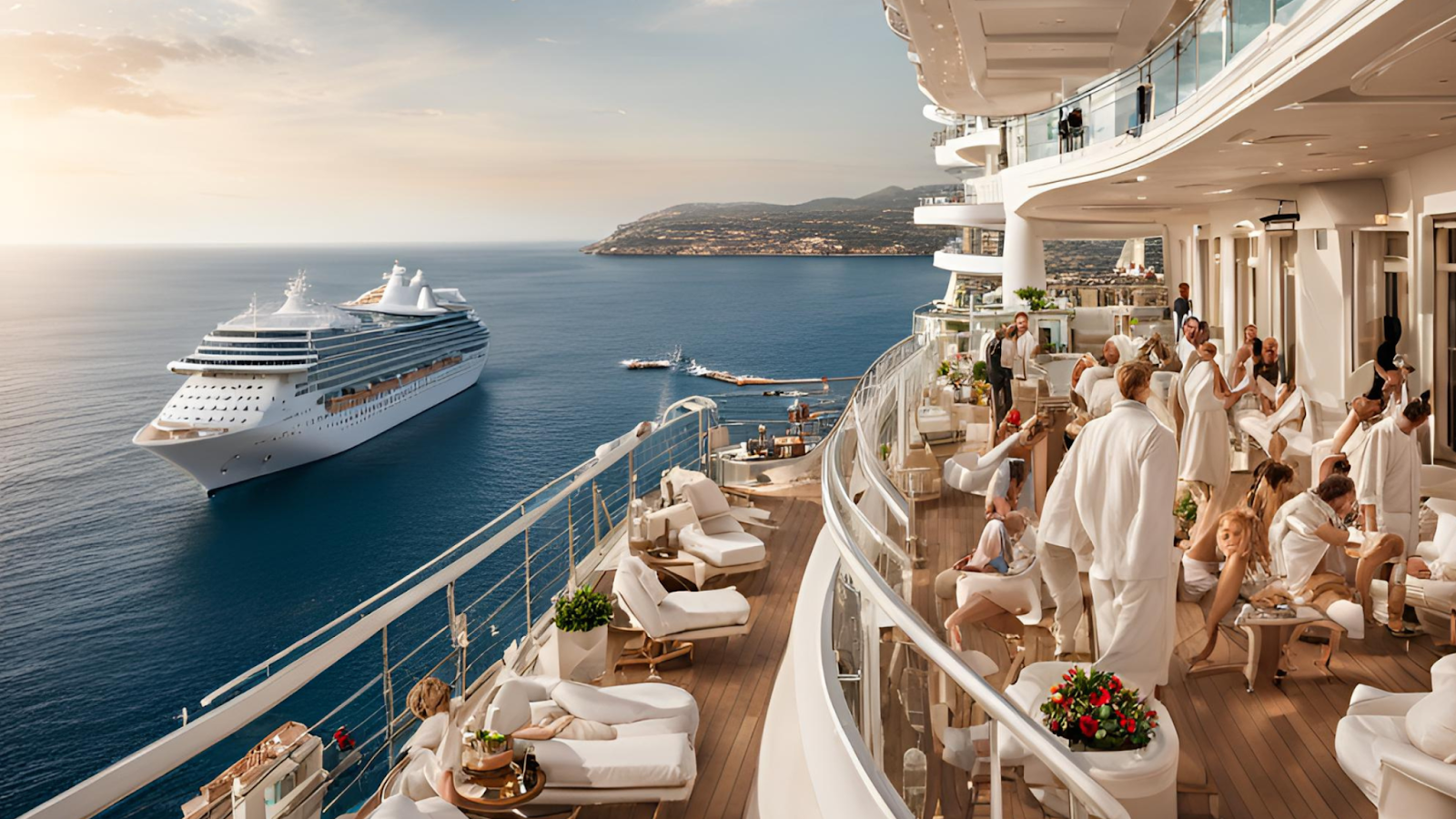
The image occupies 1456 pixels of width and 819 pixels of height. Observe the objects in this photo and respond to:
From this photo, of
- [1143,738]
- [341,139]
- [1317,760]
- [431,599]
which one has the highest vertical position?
[341,139]

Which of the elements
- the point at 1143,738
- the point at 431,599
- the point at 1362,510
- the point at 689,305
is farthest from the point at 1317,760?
the point at 689,305

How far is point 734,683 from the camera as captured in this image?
4.78 metres

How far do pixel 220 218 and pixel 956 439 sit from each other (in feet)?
333

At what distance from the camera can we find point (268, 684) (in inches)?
84.6

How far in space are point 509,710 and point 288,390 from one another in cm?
4983

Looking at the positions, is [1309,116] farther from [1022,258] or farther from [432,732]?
[1022,258]

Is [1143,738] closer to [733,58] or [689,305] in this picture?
[689,305]

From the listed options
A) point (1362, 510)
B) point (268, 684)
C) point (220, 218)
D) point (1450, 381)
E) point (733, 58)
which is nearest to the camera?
point (268, 684)

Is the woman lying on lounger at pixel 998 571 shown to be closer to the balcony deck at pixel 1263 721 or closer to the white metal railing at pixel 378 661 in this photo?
the balcony deck at pixel 1263 721

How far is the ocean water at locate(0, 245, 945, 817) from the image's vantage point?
23922 millimetres

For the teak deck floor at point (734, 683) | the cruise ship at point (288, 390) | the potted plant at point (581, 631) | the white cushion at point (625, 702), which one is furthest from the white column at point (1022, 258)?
the cruise ship at point (288, 390)

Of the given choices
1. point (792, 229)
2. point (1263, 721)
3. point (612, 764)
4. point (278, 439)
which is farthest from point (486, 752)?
point (792, 229)

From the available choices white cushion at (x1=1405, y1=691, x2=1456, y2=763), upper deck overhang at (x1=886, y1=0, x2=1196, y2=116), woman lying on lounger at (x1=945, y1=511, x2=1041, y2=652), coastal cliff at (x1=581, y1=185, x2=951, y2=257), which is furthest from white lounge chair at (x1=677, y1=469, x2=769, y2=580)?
coastal cliff at (x1=581, y1=185, x2=951, y2=257)

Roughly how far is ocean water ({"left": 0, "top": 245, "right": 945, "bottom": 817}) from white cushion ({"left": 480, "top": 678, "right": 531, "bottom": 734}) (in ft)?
29.9
